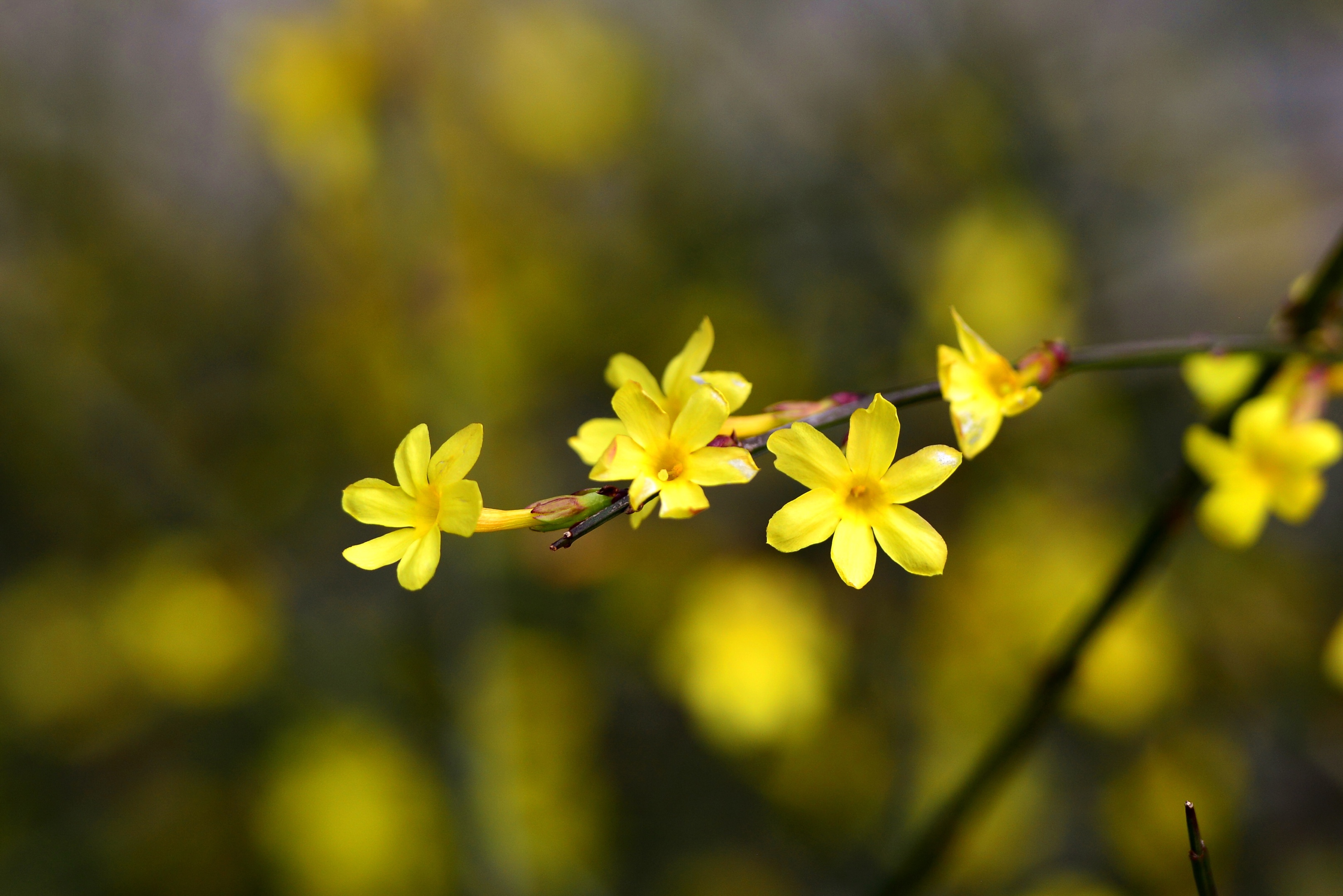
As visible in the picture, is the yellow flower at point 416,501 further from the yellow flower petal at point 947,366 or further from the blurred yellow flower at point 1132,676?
the blurred yellow flower at point 1132,676

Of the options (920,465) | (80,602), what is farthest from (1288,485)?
(80,602)

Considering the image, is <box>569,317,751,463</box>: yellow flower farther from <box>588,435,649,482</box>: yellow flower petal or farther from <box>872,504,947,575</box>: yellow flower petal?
<box>872,504,947,575</box>: yellow flower petal

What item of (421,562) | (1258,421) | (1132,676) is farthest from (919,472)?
(1132,676)

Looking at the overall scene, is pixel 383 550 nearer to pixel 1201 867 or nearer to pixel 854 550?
pixel 854 550

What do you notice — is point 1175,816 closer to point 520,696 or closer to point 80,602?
point 520,696

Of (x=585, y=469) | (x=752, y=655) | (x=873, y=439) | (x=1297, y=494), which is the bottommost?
(x=873, y=439)

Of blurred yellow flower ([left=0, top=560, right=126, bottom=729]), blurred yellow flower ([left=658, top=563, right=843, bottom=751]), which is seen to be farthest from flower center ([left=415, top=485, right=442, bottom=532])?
blurred yellow flower ([left=0, top=560, right=126, bottom=729])
